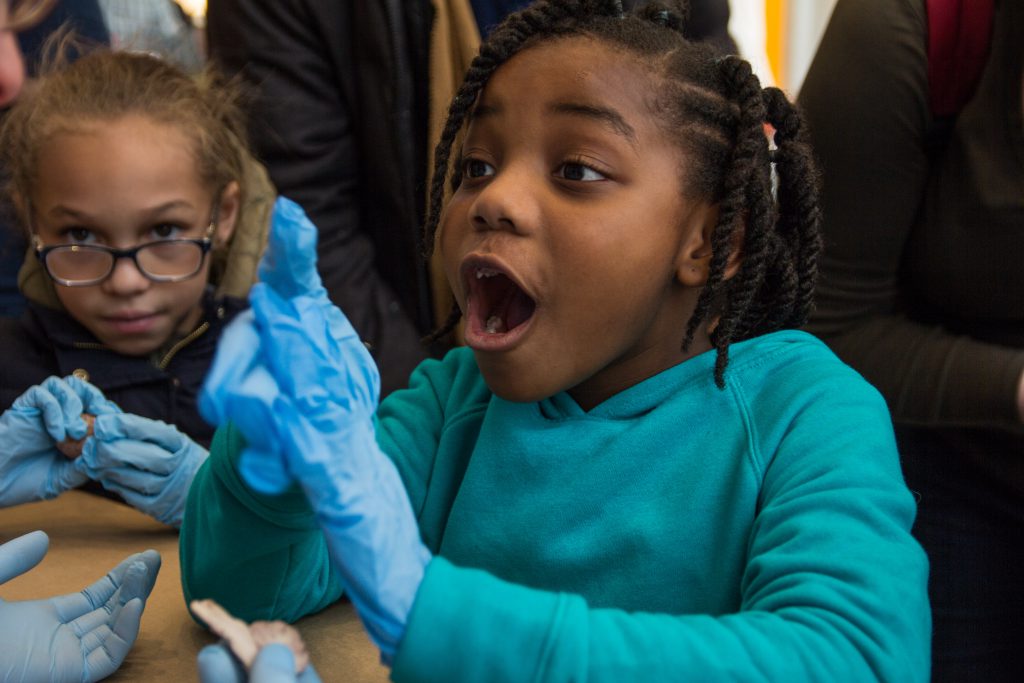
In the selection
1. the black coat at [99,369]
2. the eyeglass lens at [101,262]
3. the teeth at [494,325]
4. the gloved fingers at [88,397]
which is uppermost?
the teeth at [494,325]

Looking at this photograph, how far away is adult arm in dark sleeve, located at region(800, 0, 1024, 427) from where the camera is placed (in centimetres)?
120

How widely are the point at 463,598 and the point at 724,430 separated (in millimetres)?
308

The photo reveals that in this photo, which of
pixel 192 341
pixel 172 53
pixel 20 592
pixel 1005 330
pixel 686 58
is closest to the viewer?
pixel 686 58

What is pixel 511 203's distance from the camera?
2.82 feet

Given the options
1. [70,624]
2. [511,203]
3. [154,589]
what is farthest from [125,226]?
[511,203]

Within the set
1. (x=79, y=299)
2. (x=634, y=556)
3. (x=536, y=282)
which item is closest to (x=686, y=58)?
(x=536, y=282)

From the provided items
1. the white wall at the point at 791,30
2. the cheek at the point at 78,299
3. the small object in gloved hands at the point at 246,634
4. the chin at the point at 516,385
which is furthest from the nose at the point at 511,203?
the white wall at the point at 791,30

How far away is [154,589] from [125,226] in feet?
1.94

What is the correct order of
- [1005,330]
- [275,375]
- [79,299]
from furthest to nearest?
[79,299]
[1005,330]
[275,375]

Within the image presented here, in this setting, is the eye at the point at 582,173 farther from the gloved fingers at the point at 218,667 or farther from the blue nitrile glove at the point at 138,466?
the blue nitrile glove at the point at 138,466

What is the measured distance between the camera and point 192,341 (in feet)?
5.29

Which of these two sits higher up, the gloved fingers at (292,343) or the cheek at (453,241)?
the gloved fingers at (292,343)

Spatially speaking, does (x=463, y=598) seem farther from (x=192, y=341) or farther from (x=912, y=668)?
(x=192, y=341)

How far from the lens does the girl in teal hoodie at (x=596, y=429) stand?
67cm
